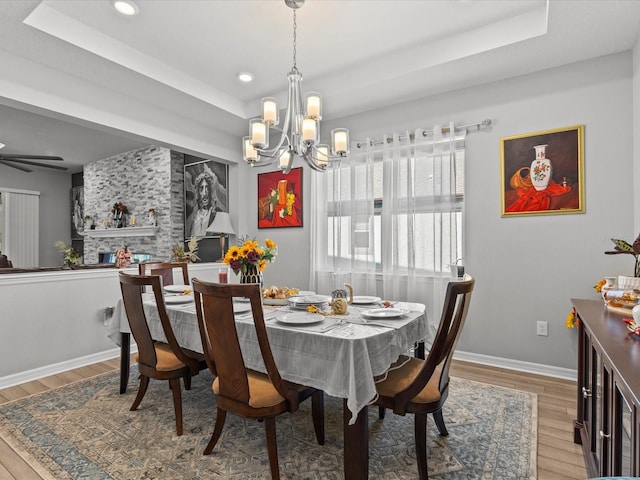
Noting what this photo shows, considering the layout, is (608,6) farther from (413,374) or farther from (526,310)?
(413,374)

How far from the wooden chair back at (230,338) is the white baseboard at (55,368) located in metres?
2.33

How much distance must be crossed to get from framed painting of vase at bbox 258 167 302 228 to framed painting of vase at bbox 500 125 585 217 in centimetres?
229

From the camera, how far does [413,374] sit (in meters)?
1.84

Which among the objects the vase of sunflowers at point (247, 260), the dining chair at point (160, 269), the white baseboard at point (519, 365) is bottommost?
the white baseboard at point (519, 365)

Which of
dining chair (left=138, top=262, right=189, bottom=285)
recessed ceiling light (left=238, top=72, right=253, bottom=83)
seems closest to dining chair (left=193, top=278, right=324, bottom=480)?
dining chair (left=138, top=262, right=189, bottom=285)

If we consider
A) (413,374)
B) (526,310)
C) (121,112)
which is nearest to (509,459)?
(413,374)

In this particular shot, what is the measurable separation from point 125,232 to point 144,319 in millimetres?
4686

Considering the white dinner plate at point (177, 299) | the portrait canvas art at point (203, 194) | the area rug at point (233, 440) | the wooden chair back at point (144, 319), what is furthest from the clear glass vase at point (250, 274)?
the portrait canvas art at point (203, 194)

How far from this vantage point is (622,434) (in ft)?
3.49

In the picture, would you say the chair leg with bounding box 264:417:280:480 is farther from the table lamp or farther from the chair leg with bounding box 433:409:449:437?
the table lamp

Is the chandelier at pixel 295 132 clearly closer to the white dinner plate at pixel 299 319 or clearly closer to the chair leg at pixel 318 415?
the white dinner plate at pixel 299 319

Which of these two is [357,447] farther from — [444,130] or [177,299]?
[444,130]

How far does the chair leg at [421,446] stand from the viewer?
5.21ft

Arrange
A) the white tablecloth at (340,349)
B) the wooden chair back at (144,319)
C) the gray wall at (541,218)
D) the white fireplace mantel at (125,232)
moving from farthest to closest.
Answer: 1. the white fireplace mantel at (125,232)
2. the gray wall at (541,218)
3. the wooden chair back at (144,319)
4. the white tablecloth at (340,349)
